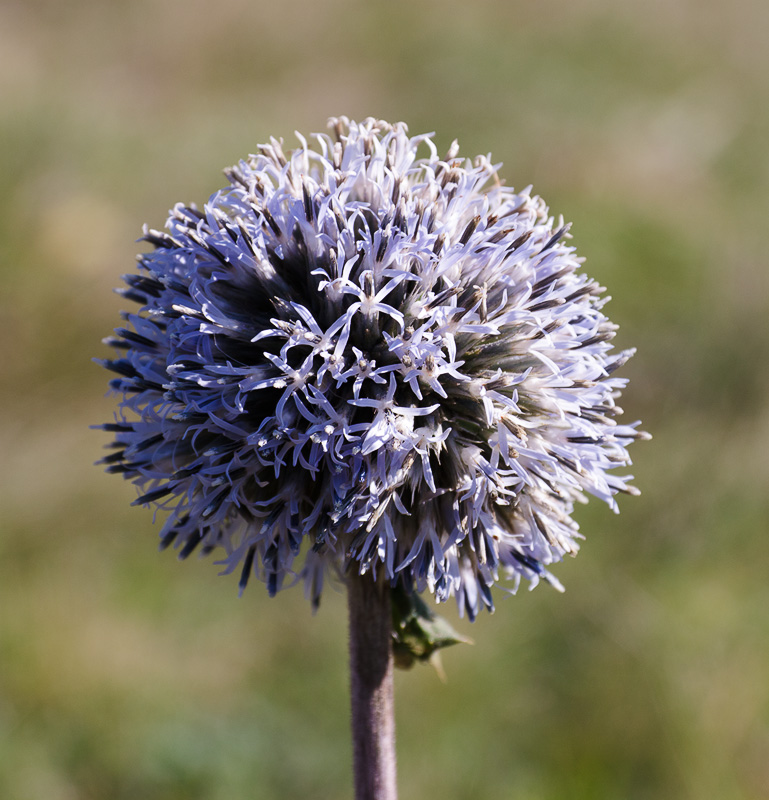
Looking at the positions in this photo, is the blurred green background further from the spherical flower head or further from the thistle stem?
the spherical flower head

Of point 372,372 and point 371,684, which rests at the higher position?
point 372,372

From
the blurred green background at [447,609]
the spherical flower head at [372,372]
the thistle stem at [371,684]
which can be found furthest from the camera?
the blurred green background at [447,609]

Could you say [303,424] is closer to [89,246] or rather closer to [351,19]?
[89,246]

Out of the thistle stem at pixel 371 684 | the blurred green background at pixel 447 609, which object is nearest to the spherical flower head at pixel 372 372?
the thistle stem at pixel 371 684

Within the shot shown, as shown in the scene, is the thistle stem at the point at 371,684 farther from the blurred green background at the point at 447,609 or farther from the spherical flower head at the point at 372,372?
the blurred green background at the point at 447,609

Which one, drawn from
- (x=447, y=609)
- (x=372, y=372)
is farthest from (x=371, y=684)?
(x=447, y=609)

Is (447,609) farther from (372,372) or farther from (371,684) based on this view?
(372,372)

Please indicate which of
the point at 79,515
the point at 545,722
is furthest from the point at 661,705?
the point at 79,515

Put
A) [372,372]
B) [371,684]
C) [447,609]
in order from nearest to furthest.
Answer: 1. [372,372]
2. [371,684]
3. [447,609]
